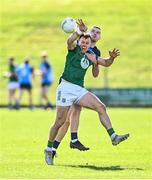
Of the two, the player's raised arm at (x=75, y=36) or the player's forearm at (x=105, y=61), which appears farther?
the player's forearm at (x=105, y=61)

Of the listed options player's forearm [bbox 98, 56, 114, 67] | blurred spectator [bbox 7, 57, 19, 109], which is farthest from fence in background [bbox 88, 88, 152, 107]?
player's forearm [bbox 98, 56, 114, 67]

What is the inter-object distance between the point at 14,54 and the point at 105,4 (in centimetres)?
1357

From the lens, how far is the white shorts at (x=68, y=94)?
13.9 metres

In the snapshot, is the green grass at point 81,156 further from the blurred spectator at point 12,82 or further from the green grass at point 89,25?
the green grass at point 89,25


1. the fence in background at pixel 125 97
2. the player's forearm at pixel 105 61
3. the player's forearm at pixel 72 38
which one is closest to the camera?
the player's forearm at pixel 72 38

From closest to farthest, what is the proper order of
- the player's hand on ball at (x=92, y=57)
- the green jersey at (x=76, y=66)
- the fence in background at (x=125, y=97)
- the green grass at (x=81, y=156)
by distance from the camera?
the green grass at (x=81, y=156) < the green jersey at (x=76, y=66) < the player's hand on ball at (x=92, y=57) < the fence in background at (x=125, y=97)

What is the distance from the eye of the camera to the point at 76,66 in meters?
13.9

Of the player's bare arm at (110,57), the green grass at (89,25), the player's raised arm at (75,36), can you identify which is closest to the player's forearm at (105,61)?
the player's bare arm at (110,57)

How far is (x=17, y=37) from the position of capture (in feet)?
180

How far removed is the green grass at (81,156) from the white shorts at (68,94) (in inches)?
40.9

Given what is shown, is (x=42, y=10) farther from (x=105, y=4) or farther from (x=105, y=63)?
(x=105, y=63)

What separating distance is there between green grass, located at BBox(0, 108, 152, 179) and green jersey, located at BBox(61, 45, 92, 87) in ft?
4.68

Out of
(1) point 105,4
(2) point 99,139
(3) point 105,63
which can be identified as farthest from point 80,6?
(3) point 105,63

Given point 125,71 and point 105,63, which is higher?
point 105,63
